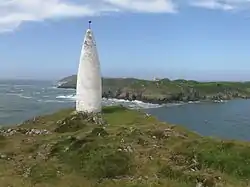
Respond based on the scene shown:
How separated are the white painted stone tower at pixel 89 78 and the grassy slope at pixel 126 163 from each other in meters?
15.0

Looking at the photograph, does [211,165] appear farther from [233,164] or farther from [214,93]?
[214,93]

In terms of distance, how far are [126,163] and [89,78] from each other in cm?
2255

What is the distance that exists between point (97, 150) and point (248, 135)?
52915mm

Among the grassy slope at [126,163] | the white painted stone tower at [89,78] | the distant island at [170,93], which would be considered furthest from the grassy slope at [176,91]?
the grassy slope at [126,163]

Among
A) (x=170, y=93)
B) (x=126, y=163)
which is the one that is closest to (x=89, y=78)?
(x=126, y=163)

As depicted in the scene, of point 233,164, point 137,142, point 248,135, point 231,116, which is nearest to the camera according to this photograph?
point 233,164

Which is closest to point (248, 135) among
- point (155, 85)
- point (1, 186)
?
point (1, 186)

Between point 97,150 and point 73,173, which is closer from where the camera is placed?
point 73,173

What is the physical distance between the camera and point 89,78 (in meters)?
39.7

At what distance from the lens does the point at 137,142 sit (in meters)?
23.3

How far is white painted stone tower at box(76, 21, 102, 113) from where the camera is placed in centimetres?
3941

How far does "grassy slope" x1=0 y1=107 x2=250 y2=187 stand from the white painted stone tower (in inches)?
590

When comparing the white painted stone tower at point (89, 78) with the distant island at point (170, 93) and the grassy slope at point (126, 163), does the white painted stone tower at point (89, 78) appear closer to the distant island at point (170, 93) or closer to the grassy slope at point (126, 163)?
the grassy slope at point (126, 163)

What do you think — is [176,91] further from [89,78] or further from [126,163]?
[126,163]
